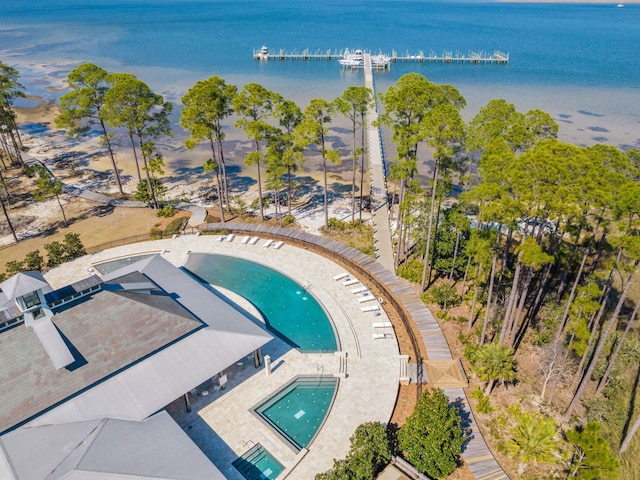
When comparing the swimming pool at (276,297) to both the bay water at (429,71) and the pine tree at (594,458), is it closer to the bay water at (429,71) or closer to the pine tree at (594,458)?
the pine tree at (594,458)

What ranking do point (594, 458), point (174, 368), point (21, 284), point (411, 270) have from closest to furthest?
point (594, 458) → point (21, 284) → point (174, 368) → point (411, 270)

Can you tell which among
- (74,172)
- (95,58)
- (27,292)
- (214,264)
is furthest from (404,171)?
(95,58)

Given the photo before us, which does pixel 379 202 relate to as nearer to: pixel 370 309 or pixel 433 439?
pixel 370 309

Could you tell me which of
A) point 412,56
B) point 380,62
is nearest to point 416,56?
point 412,56

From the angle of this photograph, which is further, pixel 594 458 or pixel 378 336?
pixel 378 336

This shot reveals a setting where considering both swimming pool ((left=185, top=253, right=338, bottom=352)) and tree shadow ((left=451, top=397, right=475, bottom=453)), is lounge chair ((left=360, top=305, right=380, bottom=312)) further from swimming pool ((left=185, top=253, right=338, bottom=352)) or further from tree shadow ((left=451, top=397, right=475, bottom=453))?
tree shadow ((left=451, top=397, right=475, bottom=453))

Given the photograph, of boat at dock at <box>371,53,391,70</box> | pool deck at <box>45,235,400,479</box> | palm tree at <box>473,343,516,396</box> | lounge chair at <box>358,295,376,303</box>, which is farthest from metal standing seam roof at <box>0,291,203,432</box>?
boat at dock at <box>371,53,391,70</box>

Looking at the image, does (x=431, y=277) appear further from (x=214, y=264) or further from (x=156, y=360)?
(x=156, y=360)
